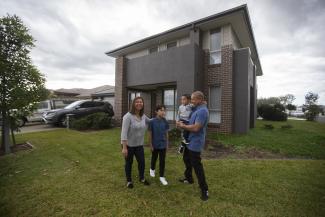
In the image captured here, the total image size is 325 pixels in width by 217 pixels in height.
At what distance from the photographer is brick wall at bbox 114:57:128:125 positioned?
11.7 meters

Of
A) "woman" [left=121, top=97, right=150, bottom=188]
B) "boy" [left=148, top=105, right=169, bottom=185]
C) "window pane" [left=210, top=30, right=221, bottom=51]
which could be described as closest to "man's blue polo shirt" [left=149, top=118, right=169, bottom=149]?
"boy" [left=148, top=105, right=169, bottom=185]

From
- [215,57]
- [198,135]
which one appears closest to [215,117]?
[215,57]

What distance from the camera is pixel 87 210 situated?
8.71 feet

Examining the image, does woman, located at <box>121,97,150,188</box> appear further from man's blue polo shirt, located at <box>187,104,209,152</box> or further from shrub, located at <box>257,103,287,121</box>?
shrub, located at <box>257,103,287,121</box>

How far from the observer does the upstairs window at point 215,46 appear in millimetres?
9258

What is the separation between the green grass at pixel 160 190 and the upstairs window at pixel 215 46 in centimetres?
621

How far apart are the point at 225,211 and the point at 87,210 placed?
7.21 feet

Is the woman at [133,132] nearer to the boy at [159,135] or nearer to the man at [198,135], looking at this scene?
the boy at [159,135]

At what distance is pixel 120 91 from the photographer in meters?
11.9

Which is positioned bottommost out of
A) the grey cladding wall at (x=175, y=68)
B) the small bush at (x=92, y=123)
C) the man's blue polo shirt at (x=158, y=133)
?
the small bush at (x=92, y=123)

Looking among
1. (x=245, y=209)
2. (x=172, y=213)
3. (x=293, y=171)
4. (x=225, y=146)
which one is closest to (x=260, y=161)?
(x=293, y=171)

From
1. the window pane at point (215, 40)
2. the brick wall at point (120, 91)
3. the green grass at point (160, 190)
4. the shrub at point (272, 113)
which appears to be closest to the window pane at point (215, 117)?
the window pane at point (215, 40)

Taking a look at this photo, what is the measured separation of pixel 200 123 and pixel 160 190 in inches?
63.7

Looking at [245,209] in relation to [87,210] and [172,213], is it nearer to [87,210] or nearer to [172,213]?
[172,213]
